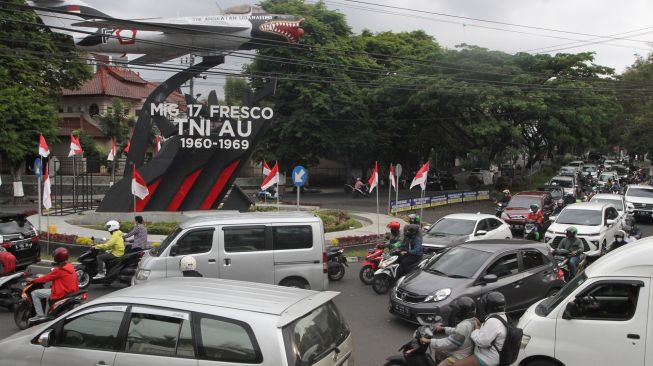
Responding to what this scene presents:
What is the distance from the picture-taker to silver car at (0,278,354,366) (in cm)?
472

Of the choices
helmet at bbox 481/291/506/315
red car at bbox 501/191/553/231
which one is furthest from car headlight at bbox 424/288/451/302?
red car at bbox 501/191/553/231

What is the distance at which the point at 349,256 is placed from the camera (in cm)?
1822

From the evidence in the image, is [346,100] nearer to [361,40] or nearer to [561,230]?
[361,40]

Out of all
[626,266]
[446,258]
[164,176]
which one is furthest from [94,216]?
[626,266]

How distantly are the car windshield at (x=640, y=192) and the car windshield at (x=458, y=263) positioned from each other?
21.2m

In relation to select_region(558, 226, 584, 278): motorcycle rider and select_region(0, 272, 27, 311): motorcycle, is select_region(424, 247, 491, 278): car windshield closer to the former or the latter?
select_region(558, 226, 584, 278): motorcycle rider

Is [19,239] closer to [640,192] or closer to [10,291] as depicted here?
[10,291]

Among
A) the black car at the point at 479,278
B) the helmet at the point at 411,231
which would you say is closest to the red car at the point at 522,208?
the helmet at the point at 411,231

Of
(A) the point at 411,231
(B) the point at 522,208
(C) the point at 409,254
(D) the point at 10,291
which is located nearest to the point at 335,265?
(C) the point at 409,254

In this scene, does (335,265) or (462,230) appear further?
(462,230)

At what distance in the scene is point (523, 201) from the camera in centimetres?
2338

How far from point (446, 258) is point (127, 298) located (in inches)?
264

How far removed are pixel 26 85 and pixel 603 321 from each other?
37.8 meters

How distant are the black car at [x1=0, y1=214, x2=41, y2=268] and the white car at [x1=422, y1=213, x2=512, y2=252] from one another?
1030cm
